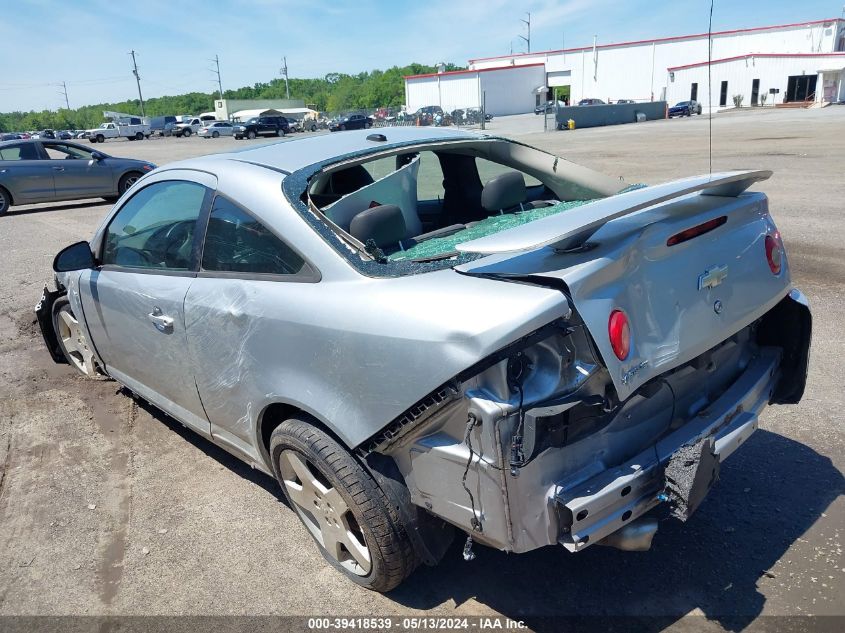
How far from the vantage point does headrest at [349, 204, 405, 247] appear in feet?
9.16

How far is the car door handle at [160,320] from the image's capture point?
10.2 feet

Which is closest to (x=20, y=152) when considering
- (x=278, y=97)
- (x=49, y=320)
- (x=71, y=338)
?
(x=49, y=320)

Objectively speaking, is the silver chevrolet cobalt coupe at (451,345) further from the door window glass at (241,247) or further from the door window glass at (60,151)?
the door window glass at (60,151)

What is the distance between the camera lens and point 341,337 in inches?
90.7

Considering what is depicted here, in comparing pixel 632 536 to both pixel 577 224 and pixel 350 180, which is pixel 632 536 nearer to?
pixel 577 224

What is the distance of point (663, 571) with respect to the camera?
2674 mm

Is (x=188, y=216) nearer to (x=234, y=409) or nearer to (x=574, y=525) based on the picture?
(x=234, y=409)

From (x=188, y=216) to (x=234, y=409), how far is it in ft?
3.20

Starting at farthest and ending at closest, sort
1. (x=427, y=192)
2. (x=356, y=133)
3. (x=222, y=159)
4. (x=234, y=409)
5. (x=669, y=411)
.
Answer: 1. (x=427, y=192)
2. (x=356, y=133)
3. (x=222, y=159)
4. (x=234, y=409)
5. (x=669, y=411)

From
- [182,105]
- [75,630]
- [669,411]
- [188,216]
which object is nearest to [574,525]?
[669,411]

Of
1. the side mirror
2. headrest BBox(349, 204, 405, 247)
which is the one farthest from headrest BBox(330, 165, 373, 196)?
the side mirror

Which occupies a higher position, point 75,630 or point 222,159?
point 222,159

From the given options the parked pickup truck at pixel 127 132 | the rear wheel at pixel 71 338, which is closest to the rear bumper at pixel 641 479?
the rear wheel at pixel 71 338

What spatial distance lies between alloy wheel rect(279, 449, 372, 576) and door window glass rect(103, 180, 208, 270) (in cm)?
109
